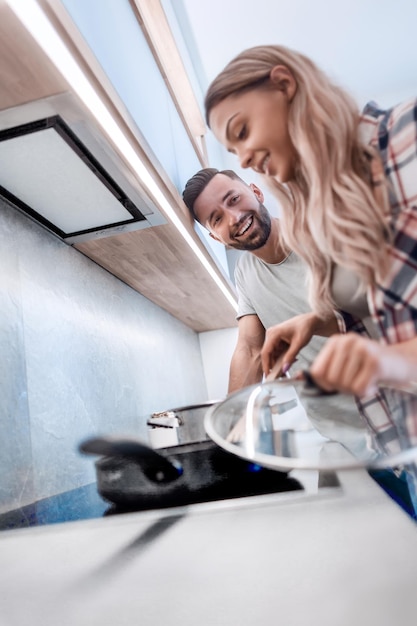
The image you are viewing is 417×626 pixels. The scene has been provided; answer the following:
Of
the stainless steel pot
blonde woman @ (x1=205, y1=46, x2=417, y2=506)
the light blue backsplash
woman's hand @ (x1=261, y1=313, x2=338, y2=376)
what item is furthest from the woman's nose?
the light blue backsplash

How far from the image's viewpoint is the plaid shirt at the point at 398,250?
0.28 metres

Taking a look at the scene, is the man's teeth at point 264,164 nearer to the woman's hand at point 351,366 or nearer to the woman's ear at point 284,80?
the woman's ear at point 284,80

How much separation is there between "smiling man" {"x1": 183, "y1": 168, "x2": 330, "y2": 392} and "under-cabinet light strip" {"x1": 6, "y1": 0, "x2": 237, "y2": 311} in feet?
0.41

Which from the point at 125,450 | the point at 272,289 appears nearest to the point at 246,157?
the point at 272,289

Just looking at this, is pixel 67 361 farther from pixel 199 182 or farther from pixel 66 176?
pixel 199 182

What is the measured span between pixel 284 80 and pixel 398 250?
17cm

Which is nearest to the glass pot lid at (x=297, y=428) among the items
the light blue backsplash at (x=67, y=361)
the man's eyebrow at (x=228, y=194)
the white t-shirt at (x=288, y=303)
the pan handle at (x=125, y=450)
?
the white t-shirt at (x=288, y=303)

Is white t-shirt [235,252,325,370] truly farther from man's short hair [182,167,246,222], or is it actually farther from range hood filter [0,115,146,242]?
range hood filter [0,115,146,242]

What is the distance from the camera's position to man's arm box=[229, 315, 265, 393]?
16.3 inches

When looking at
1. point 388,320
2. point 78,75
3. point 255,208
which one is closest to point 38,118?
point 78,75

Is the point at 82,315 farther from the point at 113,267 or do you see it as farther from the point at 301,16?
the point at 301,16

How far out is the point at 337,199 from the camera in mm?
308

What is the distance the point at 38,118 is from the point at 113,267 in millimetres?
362

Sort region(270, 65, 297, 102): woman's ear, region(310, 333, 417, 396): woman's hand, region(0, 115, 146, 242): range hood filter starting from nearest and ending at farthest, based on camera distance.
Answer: region(310, 333, 417, 396): woman's hand
region(270, 65, 297, 102): woman's ear
region(0, 115, 146, 242): range hood filter
